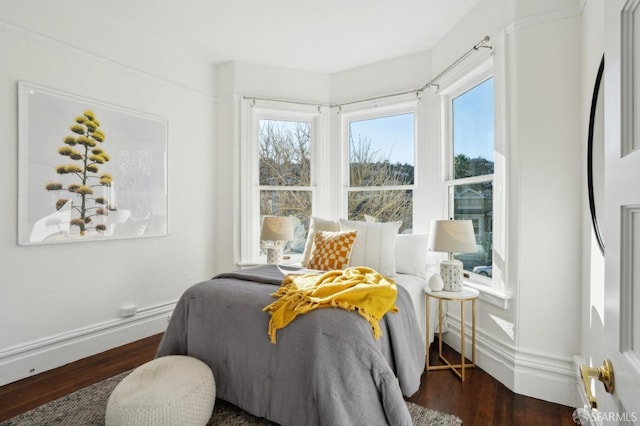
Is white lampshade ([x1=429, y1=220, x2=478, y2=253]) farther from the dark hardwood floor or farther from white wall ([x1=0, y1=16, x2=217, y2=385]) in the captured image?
white wall ([x1=0, y1=16, x2=217, y2=385])

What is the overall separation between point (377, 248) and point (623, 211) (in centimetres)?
227

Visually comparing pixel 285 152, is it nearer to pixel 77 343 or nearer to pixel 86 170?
pixel 86 170

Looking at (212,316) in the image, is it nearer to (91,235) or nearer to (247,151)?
(91,235)

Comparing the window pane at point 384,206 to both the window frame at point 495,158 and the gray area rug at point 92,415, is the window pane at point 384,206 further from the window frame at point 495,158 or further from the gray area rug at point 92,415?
the gray area rug at point 92,415

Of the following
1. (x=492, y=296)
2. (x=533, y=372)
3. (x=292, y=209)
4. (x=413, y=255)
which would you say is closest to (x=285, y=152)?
(x=292, y=209)

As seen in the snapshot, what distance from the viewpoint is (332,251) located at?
2904 millimetres

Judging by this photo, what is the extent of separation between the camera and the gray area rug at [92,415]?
6.31 feet

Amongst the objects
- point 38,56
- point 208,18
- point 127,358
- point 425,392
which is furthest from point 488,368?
point 38,56

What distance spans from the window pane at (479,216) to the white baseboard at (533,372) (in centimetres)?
61

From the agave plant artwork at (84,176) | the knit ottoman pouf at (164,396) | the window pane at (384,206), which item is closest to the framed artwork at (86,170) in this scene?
the agave plant artwork at (84,176)

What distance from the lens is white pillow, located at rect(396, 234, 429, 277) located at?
118 inches

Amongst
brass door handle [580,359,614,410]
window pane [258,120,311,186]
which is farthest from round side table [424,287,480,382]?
window pane [258,120,311,186]

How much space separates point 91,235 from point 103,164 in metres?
0.60

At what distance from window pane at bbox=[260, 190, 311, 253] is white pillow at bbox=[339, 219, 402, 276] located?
1119 mm
